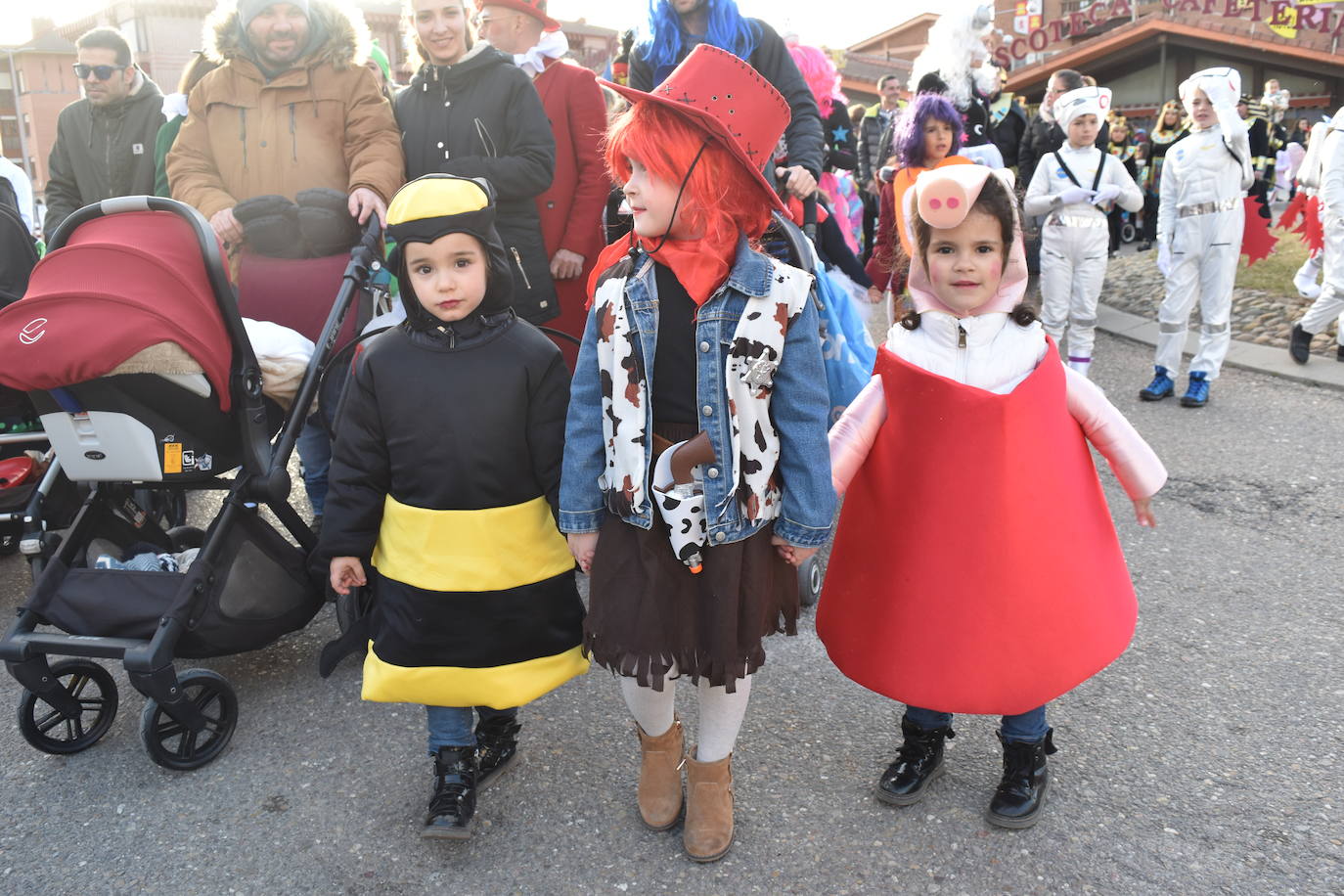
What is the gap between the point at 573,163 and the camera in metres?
4.16

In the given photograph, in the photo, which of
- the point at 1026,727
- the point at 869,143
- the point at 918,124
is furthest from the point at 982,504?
the point at 869,143

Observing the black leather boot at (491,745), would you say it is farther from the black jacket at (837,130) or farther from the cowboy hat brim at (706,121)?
the black jacket at (837,130)

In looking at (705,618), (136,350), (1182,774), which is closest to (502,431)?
(705,618)

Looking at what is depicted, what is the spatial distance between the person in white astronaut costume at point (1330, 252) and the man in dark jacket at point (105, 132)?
278 inches

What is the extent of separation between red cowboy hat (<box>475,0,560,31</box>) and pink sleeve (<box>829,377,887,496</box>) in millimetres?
2429

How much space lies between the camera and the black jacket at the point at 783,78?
12.8 feet

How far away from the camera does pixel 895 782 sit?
262 cm

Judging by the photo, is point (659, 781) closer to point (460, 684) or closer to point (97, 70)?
point (460, 684)

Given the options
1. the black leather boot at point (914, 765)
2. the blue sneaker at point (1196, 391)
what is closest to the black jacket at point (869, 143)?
the blue sneaker at point (1196, 391)

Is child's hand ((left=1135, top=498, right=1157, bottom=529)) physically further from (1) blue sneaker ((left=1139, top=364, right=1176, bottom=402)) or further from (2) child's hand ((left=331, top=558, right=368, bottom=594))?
(1) blue sneaker ((left=1139, top=364, right=1176, bottom=402))

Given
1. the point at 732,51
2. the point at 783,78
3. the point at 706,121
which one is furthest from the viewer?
the point at 783,78

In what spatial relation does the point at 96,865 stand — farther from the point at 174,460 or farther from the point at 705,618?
the point at 705,618

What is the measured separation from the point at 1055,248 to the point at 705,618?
4.88 metres

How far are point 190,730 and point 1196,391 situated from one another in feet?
18.9
